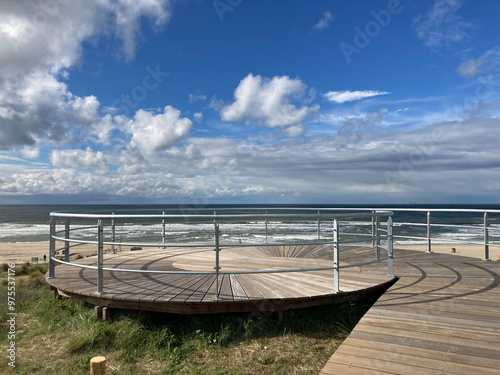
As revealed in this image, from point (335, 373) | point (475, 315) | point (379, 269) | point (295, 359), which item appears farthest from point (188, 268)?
point (475, 315)

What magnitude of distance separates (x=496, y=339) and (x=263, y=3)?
39.9 ft

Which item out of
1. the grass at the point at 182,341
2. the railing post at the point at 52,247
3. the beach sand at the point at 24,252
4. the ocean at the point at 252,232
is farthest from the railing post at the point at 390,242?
the beach sand at the point at 24,252

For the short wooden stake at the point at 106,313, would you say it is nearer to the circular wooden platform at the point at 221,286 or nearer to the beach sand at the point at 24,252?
the circular wooden platform at the point at 221,286

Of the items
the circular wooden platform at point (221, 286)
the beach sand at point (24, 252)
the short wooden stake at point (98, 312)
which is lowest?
the beach sand at point (24, 252)

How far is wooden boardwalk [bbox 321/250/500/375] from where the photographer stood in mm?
2359

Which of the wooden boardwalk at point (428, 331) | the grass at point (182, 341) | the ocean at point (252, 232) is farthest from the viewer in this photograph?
the ocean at point (252, 232)

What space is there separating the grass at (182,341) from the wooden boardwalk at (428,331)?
1.90 ft

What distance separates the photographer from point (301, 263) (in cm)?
562

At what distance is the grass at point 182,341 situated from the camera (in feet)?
10.4

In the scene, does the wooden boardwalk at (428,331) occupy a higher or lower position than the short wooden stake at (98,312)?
higher

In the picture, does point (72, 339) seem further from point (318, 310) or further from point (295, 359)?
point (318, 310)

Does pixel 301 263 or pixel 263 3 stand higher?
pixel 263 3

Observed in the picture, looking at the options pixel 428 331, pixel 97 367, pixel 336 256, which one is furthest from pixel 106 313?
pixel 428 331

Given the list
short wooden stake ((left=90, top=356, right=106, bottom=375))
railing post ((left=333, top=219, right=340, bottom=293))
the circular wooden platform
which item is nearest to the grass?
the circular wooden platform
